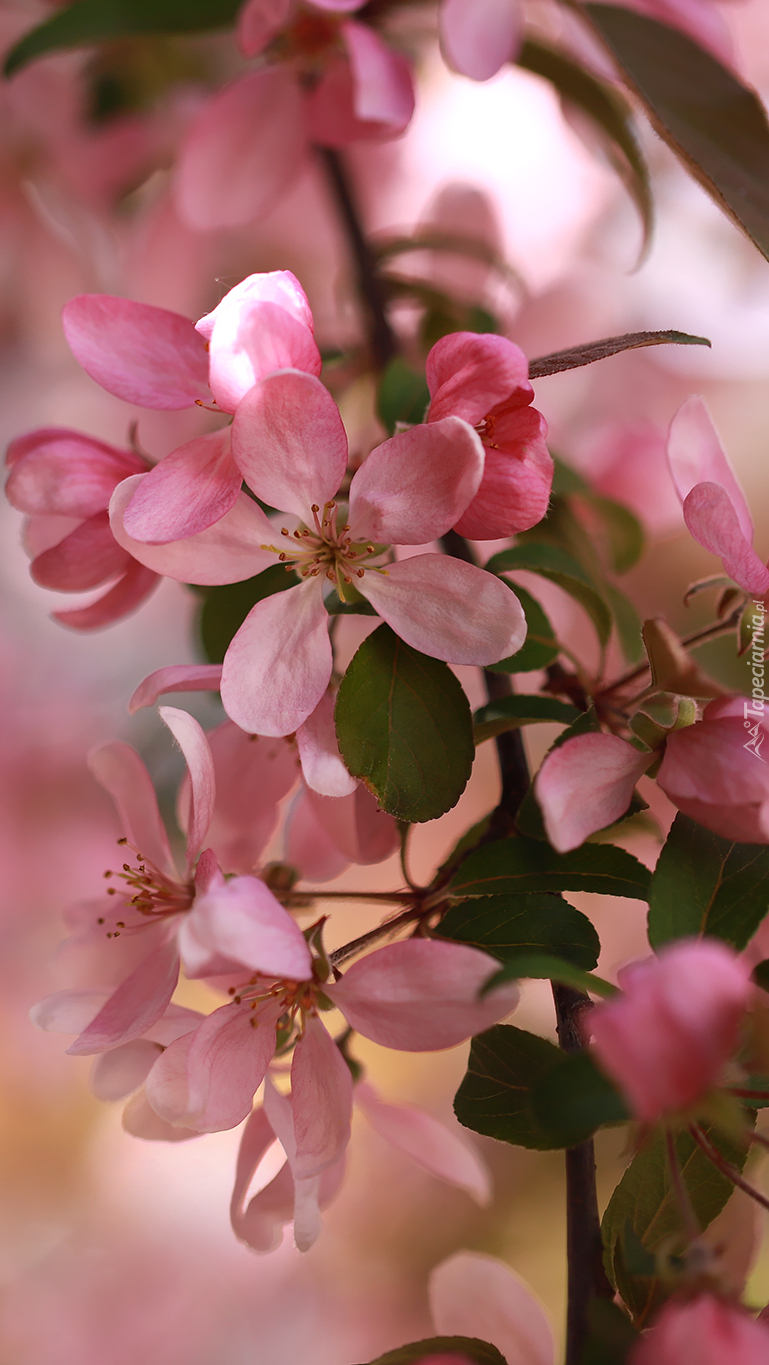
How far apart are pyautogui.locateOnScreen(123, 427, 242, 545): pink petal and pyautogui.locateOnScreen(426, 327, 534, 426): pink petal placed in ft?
0.27

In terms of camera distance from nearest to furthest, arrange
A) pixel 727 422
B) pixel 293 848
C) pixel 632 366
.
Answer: pixel 293 848 < pixel 632 366 < pixel 727 422

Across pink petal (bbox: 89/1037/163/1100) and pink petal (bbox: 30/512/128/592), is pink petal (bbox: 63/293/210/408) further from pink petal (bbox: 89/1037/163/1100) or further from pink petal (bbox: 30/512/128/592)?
pink petal (bbox: 89/1037/163/1100)

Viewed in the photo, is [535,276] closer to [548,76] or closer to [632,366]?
[632,366]

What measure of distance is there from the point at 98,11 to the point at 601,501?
1.41 ft

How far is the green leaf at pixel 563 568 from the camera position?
460 mm

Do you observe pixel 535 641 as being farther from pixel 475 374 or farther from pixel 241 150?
pixel 241 150

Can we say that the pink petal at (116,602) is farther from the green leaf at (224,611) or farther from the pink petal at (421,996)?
the pink petal at (421,996)

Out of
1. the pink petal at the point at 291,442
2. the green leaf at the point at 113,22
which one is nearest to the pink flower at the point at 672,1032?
the pink petal at the point at 291,442

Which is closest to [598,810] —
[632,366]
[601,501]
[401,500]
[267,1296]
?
[401,500]

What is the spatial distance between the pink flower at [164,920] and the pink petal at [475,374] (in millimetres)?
148

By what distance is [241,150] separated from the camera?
0.64m

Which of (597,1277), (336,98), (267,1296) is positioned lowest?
(267,1296)

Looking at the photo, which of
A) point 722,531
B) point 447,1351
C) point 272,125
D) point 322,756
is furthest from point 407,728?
point 272,125

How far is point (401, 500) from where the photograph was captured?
0.37 m
